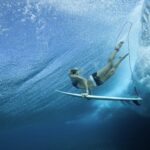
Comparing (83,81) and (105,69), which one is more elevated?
(105,69)

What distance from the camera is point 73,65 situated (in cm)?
852

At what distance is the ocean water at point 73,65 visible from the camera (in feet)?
24.2

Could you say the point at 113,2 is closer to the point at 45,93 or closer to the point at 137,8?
the point at 137,8

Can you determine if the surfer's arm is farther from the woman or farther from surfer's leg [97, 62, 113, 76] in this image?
surfer's leg [97, 62, 113, 76]

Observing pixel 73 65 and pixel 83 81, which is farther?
pixel 73 65

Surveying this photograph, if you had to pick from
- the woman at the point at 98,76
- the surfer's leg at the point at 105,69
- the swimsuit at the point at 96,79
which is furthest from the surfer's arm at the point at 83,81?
the surfer's leg at the point at 105,69

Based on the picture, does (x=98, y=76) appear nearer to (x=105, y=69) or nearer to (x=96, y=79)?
(x=96, y=79)

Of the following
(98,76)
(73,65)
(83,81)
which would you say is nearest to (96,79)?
(98,76)

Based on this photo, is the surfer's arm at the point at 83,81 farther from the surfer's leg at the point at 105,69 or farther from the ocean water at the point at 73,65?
the ocean water at the point at 73,65

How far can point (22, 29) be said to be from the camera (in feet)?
24.5

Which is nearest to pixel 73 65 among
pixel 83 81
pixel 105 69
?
pixel 83 81

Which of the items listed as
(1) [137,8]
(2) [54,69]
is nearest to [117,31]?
(1) [137,8]

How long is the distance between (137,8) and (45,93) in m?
3.66

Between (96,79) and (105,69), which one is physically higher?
(105,69)
